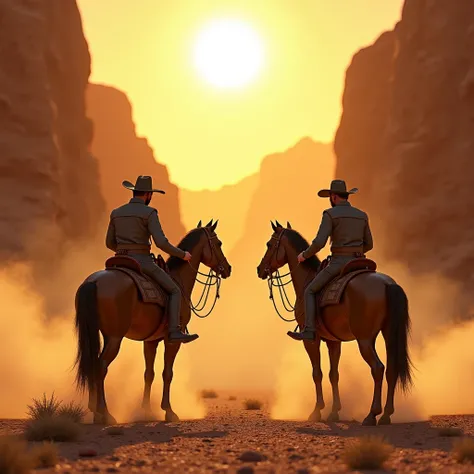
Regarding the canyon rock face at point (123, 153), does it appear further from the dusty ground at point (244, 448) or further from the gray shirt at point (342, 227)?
the dusty ground at point (244, 448)

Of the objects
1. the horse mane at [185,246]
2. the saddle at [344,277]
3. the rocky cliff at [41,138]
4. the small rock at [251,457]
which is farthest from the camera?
the rocky cliff at [41,138]

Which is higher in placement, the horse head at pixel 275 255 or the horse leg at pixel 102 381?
the horse head at pixel 275 255

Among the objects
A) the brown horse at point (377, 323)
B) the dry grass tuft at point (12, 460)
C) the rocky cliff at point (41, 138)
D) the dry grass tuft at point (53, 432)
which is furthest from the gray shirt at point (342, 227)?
the rocky cliff at point (41, 138)

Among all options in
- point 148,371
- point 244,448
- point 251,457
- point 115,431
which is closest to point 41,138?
point 148,371

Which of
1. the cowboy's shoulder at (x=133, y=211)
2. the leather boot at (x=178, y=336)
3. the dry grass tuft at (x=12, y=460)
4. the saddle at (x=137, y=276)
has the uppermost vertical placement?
the cowboy's shoulder at (x=133, y=211)

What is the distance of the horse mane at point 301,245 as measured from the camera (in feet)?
44.9

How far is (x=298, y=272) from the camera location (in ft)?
45.0

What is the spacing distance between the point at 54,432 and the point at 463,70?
48.0 metres

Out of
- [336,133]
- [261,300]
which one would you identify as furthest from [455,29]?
[261,300]

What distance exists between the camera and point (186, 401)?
56.6 feet

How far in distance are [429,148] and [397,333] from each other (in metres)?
43.0

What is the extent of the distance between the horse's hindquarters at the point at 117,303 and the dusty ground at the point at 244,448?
1.51 m

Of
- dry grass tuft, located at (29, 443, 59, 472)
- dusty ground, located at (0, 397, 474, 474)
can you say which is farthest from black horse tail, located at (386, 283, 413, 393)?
dry grass tuft, located at (29, 443, 59, 472)

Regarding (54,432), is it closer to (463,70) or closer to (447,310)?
(447,310)
